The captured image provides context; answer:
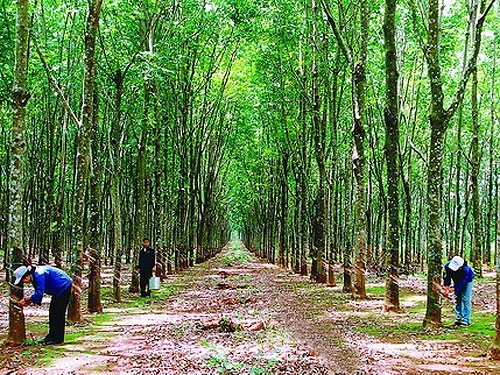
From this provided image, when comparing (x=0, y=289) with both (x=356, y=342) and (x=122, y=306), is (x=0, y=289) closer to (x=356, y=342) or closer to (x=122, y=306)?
(x=122, y=306)

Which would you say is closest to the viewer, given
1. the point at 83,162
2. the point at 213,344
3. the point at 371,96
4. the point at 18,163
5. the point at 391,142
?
the point at 18,163

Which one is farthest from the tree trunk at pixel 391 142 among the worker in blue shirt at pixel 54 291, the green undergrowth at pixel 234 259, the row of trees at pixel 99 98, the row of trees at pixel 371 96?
the green undergrowth at pixel 234 259

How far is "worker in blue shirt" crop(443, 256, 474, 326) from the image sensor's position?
13250 millimetres

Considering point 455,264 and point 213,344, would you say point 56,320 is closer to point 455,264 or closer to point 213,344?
point 213,344

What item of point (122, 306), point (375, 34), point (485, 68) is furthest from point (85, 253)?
point (485, 68)

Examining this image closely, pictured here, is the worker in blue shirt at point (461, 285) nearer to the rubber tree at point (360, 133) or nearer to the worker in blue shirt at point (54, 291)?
the rubber tree at point (360, 133)

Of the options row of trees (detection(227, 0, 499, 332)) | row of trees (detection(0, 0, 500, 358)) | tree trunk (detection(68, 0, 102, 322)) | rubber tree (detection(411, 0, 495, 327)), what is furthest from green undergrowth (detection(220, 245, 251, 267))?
rubber tree (detection(411, 0, 495, 327))

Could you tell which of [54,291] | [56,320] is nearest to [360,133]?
[54,291]

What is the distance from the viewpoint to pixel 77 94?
1077 inches

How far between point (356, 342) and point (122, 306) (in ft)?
27.3

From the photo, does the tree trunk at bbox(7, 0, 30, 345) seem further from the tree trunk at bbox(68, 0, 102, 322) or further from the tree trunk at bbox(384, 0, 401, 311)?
the tree trunk at bbox(384, 0, 401, 311)

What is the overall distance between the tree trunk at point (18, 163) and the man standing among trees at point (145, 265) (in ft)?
30.3

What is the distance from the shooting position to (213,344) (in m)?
11.4

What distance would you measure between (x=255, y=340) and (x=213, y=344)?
37.1 inches
